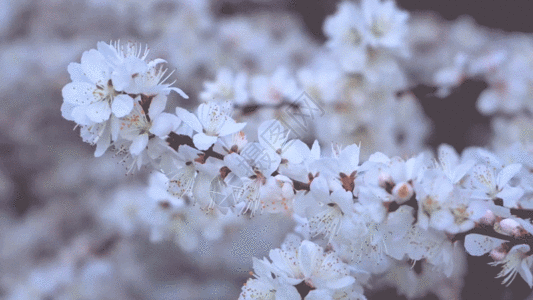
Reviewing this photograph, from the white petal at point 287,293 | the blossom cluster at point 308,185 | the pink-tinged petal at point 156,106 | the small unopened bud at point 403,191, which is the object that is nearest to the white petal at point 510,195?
Result: the blossom cluster at point 308,185

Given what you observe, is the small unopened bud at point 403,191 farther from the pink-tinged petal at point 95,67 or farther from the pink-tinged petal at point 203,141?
the pink-tinged petal at point 95,67

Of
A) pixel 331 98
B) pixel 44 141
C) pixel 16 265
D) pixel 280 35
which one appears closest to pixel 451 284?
pixel 331 98

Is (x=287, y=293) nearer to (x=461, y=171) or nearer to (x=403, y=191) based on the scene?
(x=403, y=191)

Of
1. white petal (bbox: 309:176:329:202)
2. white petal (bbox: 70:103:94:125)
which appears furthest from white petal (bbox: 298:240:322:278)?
white petal (bbox: 70:103:94:125)

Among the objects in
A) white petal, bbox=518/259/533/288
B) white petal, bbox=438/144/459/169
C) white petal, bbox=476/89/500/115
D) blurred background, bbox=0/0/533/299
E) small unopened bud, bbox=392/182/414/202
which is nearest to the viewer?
small unopened bud, bbox=392/182/414/202

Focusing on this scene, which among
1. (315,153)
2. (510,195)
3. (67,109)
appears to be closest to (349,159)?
(315,153)

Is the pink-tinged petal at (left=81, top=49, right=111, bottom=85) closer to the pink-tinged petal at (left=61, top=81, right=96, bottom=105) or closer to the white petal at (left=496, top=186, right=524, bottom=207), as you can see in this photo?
the pink-tinged petal at (left=61, top=81, right=96, bottom=105)

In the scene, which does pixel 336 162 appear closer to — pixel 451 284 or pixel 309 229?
pixel 309 229
